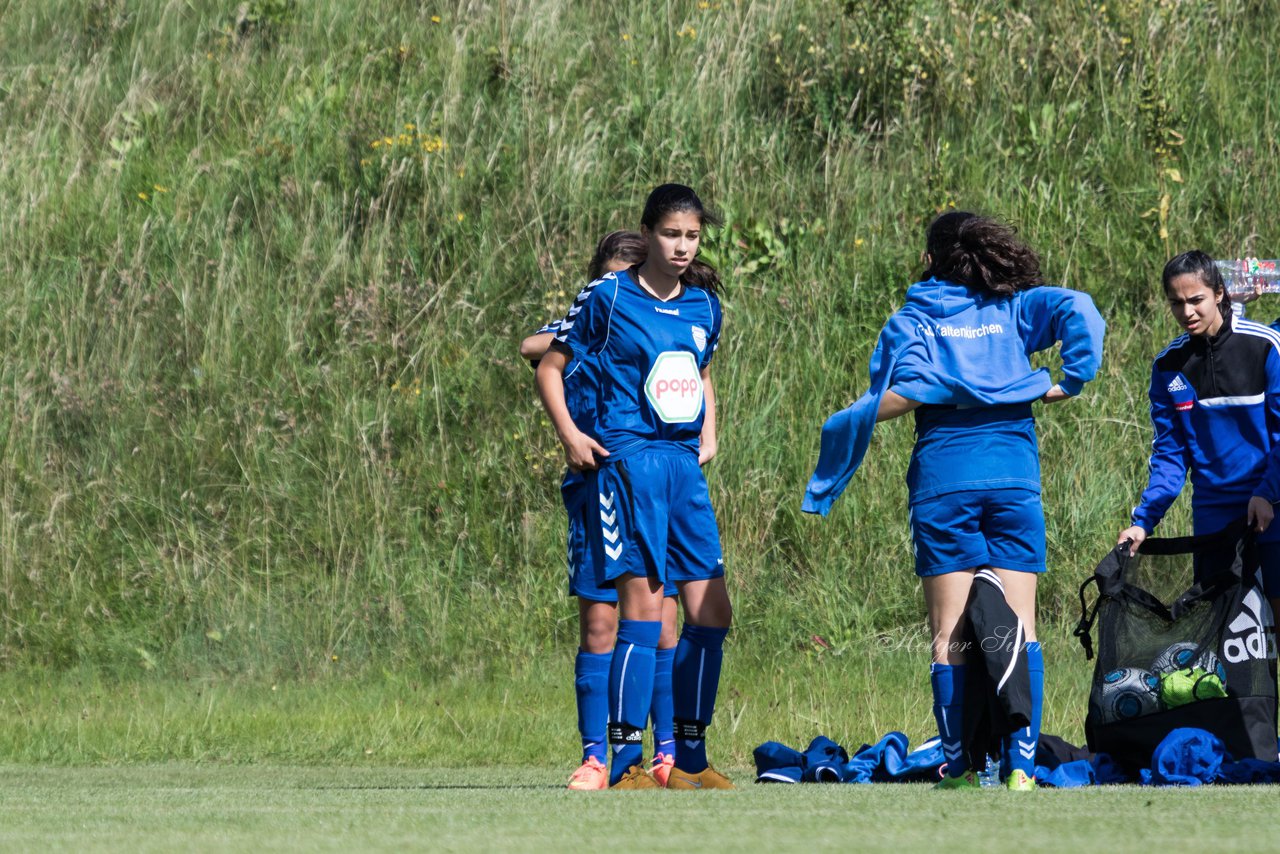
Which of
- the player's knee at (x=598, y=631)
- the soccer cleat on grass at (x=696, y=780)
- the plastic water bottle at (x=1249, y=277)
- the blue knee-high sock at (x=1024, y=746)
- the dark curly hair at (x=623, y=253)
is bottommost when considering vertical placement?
the soccer cleat on grass at (x=696, y=780)

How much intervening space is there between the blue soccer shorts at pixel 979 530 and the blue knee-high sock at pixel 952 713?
12.3 inches

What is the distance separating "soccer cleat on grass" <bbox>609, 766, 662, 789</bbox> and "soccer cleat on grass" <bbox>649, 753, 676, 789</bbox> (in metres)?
0.08

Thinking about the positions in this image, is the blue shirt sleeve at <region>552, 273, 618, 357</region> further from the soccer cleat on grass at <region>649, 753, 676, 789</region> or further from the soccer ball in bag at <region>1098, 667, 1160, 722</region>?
the soccer ball in bag at <region>1098, 667, 1160, 722</region>

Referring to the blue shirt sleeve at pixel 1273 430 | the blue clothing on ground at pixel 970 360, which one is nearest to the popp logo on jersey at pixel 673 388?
the blue clothing on ground at pixel 970 360

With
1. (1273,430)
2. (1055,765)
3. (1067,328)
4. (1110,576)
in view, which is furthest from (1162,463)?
(1055,765)

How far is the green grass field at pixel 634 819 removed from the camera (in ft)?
11.6

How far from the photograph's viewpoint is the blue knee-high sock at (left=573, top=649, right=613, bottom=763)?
554 cm

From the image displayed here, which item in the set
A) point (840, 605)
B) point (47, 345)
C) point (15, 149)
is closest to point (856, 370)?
point (840, 605)

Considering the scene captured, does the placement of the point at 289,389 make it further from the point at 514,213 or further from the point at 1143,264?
the point at 1143,264

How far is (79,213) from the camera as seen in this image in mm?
12789

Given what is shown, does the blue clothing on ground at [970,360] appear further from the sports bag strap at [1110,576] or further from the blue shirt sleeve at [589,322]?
the blue shirt sleeve at [589,322]

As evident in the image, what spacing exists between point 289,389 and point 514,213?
206 centimetres

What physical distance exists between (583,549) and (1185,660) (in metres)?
2.07

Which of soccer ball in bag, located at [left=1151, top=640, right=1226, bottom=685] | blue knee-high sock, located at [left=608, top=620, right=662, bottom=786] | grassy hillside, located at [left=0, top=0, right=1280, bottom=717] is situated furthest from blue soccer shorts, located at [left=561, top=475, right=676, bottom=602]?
grassy hillside, located at [left=0, top=0, right=1280, bottom=717]
